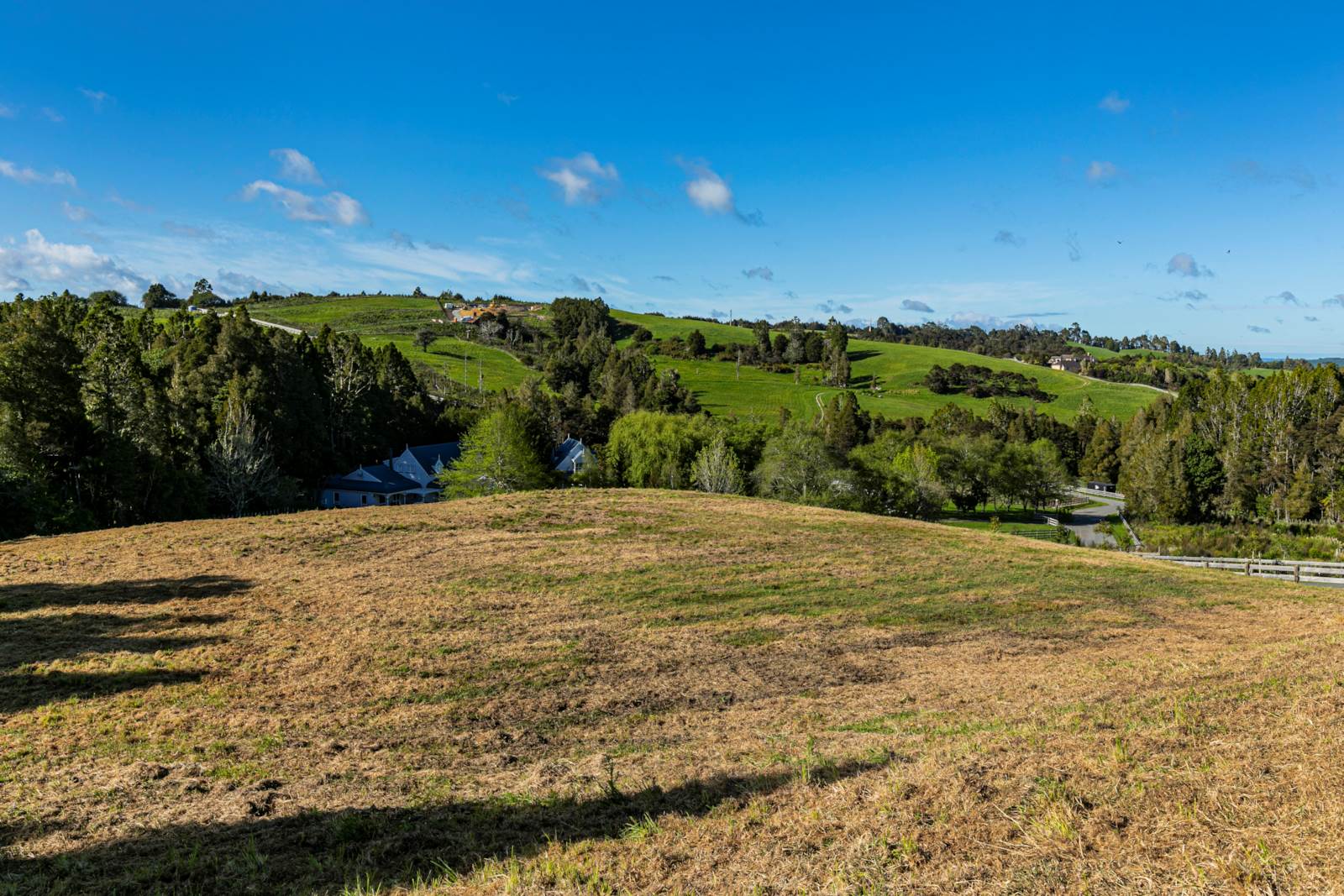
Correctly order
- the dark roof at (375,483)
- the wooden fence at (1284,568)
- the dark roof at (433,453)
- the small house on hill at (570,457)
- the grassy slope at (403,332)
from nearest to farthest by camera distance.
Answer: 1. the wooden fence at (1284,568)
2. the dark roof at (375,483)
3. the dark roof at (433,453)
4. the small house on hill at (570,457)
5. the grassy slope at (403,332)

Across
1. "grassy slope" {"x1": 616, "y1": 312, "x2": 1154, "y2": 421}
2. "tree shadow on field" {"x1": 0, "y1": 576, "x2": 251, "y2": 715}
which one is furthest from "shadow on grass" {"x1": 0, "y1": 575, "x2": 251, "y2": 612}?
"grassy slope" {"x1": 616, "y1": 312, "x2": 1154, "y2": 421}

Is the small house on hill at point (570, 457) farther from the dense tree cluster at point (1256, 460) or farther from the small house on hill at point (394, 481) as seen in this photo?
the dense tree cluster at point (1256, 460)

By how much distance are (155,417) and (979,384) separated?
15284 cm

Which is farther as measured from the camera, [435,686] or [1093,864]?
[435,686]

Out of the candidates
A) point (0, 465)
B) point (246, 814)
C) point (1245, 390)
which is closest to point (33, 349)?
point (0, 465)

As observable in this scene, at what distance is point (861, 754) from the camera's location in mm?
8594

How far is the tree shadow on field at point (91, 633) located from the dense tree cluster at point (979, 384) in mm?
154383

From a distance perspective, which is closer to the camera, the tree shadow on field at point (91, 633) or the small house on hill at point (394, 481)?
the tree shadow on field at point (91, 633)

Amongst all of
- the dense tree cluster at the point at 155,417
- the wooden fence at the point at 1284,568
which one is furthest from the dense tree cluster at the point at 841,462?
the wooden fence at the point at 1284,568

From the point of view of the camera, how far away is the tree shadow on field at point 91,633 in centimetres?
1177

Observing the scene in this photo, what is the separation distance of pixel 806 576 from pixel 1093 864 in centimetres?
1780

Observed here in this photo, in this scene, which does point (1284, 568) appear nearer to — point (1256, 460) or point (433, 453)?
point (433, 453)

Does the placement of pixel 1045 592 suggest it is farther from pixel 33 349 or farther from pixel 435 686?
pixel 33 349

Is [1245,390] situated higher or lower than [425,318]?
lower
